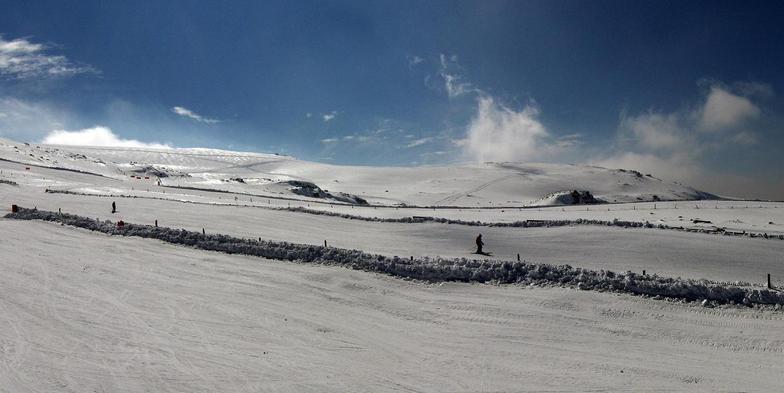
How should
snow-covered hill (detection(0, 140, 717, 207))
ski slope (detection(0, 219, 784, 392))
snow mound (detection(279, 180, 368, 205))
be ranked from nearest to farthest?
ski slope (detection(0, 219, 784, 392)) < snow mound (detection(279, 180, 368, 205)) < snow-covered hill (detection(0, 140, 717, 207))

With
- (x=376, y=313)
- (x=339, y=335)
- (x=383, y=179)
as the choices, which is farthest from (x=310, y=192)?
(x=339, y=335)

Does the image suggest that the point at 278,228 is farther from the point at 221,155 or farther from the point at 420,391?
the point at 221,155

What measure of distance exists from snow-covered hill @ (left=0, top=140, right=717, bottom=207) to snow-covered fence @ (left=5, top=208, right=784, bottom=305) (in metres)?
45.4

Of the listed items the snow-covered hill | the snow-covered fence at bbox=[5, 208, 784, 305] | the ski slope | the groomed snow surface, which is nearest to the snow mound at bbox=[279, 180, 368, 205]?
the snow-covered hill

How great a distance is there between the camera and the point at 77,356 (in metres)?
10.7

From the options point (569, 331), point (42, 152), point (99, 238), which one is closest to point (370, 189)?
point (42, 152)

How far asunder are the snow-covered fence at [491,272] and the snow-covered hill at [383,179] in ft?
149

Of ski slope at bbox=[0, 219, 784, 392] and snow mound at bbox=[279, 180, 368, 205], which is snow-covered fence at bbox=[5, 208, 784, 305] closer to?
ski slope at bbox=[0, 219, 784, 392]

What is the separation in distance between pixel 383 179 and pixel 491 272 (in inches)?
4305

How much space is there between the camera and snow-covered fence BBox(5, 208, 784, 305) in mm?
16500

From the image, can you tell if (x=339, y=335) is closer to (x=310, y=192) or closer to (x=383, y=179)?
(x=310, y=192)

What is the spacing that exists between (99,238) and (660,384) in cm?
2480

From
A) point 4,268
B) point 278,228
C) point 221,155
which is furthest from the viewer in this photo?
point 221,155

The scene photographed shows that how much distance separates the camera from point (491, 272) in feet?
61.8
